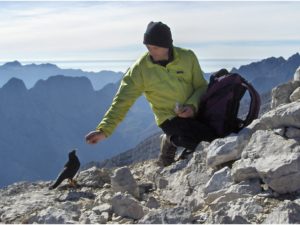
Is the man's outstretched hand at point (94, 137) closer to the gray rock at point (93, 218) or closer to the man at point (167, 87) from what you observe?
the man at point (167, 87)

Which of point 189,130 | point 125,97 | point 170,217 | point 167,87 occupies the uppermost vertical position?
point 167,87

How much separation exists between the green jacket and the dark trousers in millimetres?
177

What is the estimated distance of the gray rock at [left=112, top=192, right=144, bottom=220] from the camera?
25.7 ft

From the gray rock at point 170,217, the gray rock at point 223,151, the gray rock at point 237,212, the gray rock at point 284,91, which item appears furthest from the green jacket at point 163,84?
the gray rock at point 170,217

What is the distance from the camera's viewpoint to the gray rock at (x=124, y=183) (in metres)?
9.82

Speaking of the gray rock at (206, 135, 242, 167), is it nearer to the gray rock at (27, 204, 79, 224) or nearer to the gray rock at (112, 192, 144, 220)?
the gray rock at (112, 192, 144, 220)

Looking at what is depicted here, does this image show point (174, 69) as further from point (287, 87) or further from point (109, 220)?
point (109, 220)

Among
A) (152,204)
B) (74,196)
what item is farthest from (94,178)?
(152,204)

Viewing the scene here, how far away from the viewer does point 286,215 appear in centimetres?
604

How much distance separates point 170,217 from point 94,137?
3.01 meters

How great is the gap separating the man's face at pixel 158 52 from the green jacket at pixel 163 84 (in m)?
0.14

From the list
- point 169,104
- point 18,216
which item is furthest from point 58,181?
point 169,104

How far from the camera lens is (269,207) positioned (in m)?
6.88

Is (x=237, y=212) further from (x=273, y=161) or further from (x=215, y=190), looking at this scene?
(x=215, y=190)
